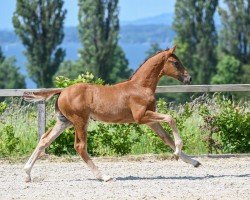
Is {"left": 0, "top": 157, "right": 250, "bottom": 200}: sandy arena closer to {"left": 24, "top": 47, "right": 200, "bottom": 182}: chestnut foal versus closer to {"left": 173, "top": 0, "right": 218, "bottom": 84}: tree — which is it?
{"left": 24, "top": 47, "right": 200, "bottom": 182}: chestnut foal

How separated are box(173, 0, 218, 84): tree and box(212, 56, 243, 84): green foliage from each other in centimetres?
76

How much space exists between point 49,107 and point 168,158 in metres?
2.54

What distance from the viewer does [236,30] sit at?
62375mm

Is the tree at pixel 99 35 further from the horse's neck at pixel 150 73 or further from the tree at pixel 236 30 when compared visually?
the horse's neck at pixel 150 73

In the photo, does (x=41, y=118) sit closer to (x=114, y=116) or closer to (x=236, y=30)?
(x=114, y=116)

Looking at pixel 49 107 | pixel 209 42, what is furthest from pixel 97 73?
pixel 49 107

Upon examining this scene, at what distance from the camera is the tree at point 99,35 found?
54.0 meters

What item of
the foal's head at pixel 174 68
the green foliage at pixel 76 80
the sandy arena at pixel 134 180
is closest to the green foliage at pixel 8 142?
the sandy arena at pixel 134 180

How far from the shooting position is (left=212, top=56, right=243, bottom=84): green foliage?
188 feet

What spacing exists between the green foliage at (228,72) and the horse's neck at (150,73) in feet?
148

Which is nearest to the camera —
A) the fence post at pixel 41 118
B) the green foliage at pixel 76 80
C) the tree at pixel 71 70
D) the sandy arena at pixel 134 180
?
the sandy arena at pixel 134 180

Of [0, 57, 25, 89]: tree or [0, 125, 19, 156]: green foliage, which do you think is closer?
A: [0, 125, 19, 156]: green foliage

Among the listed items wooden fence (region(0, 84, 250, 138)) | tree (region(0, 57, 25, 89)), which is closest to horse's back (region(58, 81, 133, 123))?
wooden fence (region(0, 84, 250, 138))

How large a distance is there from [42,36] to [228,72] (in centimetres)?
1304
